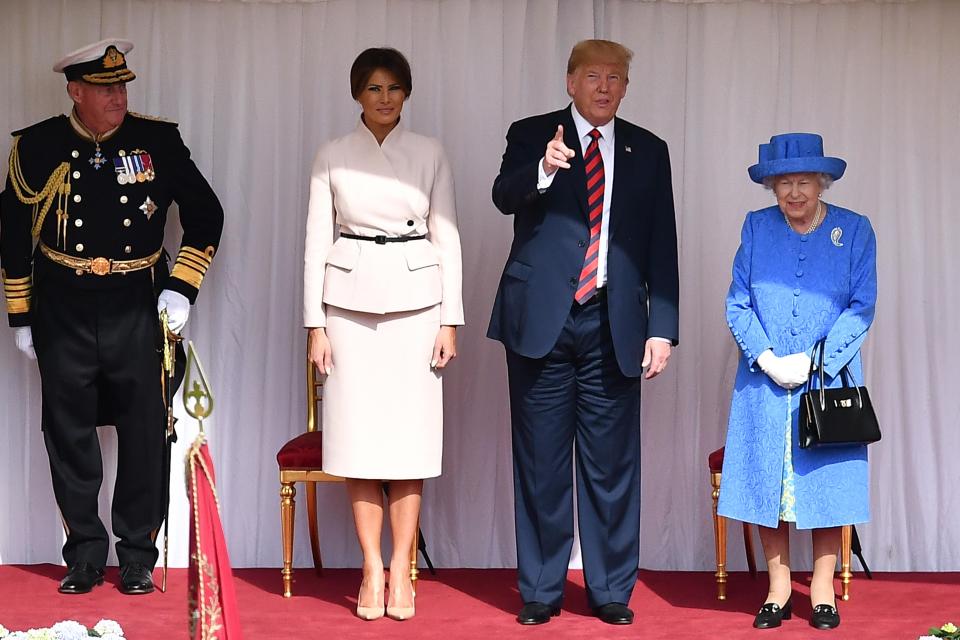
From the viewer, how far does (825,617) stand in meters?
4.67

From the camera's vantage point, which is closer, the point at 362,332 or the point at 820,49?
the point at 362,332

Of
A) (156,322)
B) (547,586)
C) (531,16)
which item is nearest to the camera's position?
(547,586)

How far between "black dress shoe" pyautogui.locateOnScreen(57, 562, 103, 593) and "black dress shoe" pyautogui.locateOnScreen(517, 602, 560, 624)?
4.98 ft

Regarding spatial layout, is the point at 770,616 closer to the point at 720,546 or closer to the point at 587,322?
the point at 720,546

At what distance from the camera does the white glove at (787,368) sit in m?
4.64

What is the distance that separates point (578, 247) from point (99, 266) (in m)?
1.66

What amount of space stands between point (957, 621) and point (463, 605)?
1.59m

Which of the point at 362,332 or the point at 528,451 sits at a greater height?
the point at 362,332

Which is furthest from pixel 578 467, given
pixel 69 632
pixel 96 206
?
pixel 96 206

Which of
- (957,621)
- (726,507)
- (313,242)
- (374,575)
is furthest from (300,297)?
(957,621)

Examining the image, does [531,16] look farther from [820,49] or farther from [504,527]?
[504,527]

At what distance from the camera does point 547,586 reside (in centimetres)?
479

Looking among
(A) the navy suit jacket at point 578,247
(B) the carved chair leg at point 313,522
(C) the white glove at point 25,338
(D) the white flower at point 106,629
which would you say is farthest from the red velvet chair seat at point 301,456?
(D) the white flower at point 106,629

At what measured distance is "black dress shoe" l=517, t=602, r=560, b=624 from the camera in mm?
4707
